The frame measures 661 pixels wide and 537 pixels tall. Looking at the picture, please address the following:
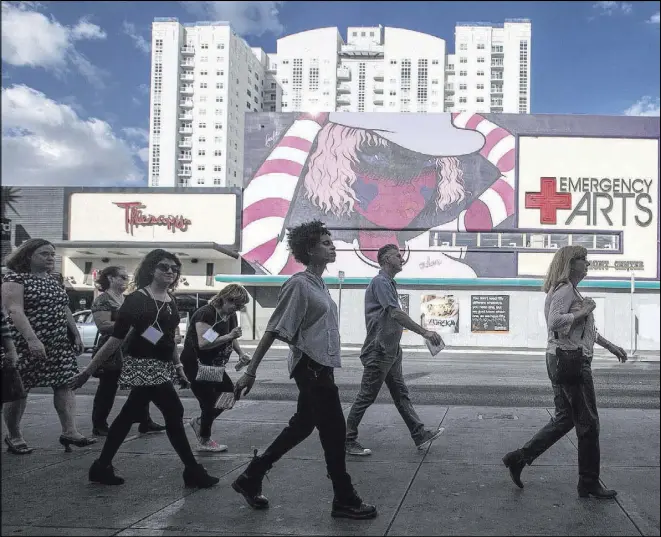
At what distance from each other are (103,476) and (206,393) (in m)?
1.32

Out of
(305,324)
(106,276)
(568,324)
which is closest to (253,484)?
(305,324)

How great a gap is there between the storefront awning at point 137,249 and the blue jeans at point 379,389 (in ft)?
81.2

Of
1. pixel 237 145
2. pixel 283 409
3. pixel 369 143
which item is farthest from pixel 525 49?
pixel 283 409

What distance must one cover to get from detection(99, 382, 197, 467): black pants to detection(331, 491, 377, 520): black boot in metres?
1.23

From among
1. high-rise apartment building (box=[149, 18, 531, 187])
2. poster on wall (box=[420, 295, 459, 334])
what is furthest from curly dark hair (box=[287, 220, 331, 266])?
high-rise apartment building (box=[149, 18, 531, 187])

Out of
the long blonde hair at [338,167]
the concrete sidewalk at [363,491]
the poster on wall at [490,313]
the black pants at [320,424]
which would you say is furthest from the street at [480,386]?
the long blonde hair at [338,167]

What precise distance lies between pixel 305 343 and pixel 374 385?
1.95 meters

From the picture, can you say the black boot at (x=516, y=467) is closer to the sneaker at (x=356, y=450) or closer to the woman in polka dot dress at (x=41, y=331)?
the sneaker at (x=356, y=450)

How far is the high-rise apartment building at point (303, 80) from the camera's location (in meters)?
114

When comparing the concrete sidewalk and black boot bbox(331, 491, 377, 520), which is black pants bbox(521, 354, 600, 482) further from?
black boot bbox(331, 491, 377, 520)

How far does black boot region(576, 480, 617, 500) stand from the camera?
438 cm

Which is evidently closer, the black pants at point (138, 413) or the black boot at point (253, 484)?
the black boot at point (253, 484)

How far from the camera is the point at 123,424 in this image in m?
4.88

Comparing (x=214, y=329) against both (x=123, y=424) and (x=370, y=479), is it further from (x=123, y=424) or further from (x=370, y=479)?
(x=370, y=479)
